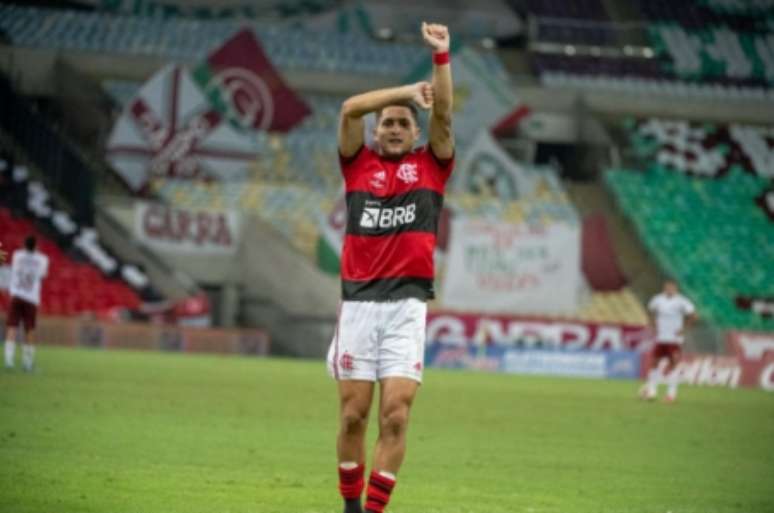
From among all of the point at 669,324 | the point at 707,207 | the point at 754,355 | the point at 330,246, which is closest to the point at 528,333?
the point at 754,355

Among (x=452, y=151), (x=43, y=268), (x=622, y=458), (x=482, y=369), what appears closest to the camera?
(x=452, y=151)

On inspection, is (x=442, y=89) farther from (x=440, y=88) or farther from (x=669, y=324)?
(x=669, y=324)

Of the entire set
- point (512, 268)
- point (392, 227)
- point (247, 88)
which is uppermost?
point (247, 88)

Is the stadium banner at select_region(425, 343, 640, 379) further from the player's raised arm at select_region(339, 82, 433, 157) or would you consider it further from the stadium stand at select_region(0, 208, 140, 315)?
the player's raised arm at select_region(339, 82, 433, 157)

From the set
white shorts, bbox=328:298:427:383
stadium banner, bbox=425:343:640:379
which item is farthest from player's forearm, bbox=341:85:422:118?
stadium banner, bbox=425:343:640:379

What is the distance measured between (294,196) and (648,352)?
40.4ft

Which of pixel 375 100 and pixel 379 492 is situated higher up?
pixel 375 100

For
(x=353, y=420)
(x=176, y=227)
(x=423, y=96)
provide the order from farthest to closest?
(x=176, y=227) < (x=353, y=420) < (x=423, y=96)

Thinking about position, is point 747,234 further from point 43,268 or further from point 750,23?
point 43,268

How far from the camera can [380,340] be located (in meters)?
9.91

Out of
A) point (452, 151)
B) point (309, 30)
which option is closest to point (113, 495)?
point (452, 151)

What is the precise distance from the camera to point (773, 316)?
52.6 m

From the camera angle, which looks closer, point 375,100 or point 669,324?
point 375,100

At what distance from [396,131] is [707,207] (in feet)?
159
